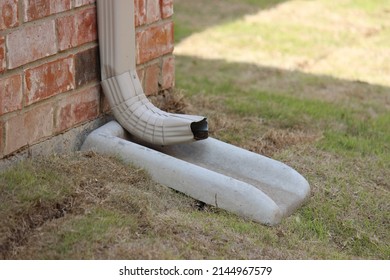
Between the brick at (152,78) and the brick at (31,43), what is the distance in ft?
2.45

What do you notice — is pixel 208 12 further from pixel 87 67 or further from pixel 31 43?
pixel 31 43

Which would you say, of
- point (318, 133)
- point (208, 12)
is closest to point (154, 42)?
point (318, 133)

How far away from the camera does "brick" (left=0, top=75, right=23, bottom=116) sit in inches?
128

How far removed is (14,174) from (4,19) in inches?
23.9

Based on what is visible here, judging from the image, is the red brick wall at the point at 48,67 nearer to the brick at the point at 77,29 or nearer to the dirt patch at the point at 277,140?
the brick at the point at 77,29

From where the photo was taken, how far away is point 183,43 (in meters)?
7.04

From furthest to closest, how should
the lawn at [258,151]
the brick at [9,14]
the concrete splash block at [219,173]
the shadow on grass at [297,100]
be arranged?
1. the shadow on grass at [297,100]
2. the concrete splash block at [219,173]
3. the brick at [9,14]
4. the lawn at [258,151]

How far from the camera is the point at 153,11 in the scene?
4.06 metres

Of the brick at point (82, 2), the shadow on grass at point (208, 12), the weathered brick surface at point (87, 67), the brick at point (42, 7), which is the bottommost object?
the shadow on grass at point (208, 12)

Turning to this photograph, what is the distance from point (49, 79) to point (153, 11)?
809 mm

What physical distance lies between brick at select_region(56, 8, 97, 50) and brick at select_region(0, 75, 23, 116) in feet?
0.98

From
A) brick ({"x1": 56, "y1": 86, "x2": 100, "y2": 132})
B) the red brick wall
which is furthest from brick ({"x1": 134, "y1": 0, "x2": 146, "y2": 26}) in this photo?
brick ({"x1": 56, "y1": 86, "x2": 100, "y2": 132})

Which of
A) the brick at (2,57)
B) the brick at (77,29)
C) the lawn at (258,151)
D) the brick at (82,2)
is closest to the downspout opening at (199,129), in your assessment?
the lawn at (258,151)

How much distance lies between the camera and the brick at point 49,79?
11.1 ft
